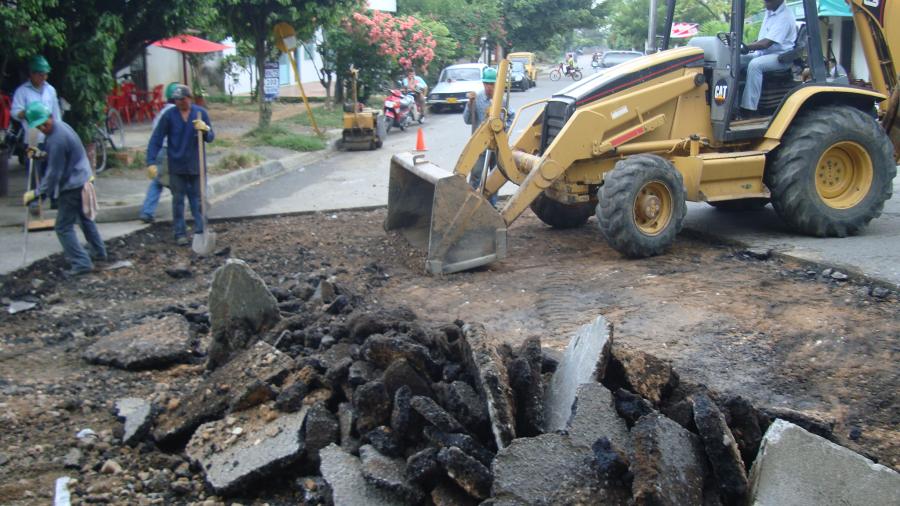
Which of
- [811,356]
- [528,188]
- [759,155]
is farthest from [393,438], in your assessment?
[759,155]

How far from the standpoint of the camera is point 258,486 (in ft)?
14.9

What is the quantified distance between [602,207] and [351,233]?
3.40 m

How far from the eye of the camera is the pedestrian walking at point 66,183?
8.51m

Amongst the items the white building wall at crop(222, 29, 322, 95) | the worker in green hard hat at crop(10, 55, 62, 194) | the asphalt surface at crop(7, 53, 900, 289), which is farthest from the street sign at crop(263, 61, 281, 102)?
the worker in green hard hat at crop(10, 55, 62, 194)

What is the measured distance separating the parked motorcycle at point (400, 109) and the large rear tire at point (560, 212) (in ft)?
45.5

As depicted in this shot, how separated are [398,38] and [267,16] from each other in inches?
274

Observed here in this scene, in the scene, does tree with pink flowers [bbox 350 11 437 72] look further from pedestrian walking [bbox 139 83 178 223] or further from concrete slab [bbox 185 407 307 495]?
concrete slab [bbox 185 407 307 495]

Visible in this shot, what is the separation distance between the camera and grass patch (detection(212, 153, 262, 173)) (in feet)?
48.5

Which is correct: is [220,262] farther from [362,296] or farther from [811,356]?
[811,356]

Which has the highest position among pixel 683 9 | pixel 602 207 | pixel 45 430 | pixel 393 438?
pixel 683 9

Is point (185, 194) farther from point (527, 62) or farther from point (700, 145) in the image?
point (527, 62)

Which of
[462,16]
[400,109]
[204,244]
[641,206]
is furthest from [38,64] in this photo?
[462,16]

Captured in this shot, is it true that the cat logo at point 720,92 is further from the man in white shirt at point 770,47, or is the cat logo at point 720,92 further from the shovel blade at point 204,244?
the shovel blade at point 204,244

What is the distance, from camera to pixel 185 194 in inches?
397
